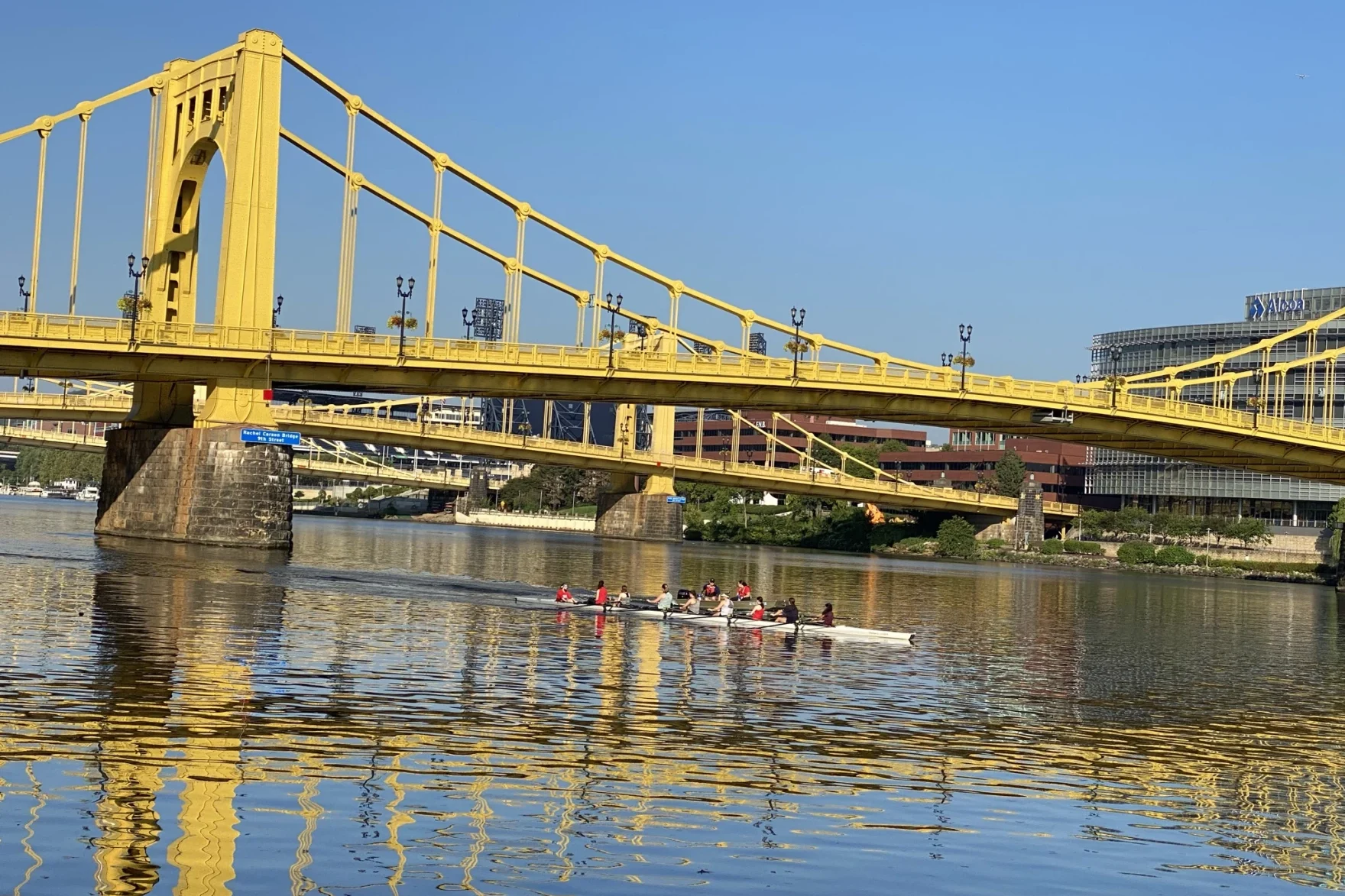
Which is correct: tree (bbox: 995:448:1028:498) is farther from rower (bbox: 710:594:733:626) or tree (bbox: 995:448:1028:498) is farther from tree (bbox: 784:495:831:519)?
rower (bbox: 710:594:733:626)

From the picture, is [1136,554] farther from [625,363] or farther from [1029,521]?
[625,363]

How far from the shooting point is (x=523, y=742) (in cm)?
2398

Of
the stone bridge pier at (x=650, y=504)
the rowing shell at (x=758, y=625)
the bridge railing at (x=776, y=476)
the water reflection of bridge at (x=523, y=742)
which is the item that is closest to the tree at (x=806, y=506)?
the stone bridge pier at (x=650, y=504)

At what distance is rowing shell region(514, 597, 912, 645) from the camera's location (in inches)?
1875

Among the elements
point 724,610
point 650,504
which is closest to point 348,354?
point 724,610

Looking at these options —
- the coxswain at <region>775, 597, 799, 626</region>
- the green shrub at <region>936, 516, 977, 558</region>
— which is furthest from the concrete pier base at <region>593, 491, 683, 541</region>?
the coxswain at <region>775, 597, 799, 626</region>

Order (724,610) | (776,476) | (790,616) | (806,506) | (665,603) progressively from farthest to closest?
(806,506)
(776,476)
(665,603)
(724,610)
(790,616)

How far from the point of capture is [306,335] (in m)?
75.9

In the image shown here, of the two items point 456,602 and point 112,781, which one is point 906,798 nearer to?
point 112,781

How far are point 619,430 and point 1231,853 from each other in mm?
150060

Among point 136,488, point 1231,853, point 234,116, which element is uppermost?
point 234,116

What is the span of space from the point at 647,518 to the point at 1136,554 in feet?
160

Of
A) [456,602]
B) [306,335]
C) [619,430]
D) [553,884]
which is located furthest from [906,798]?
[619,430]

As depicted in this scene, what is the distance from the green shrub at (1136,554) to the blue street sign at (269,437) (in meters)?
87.0
